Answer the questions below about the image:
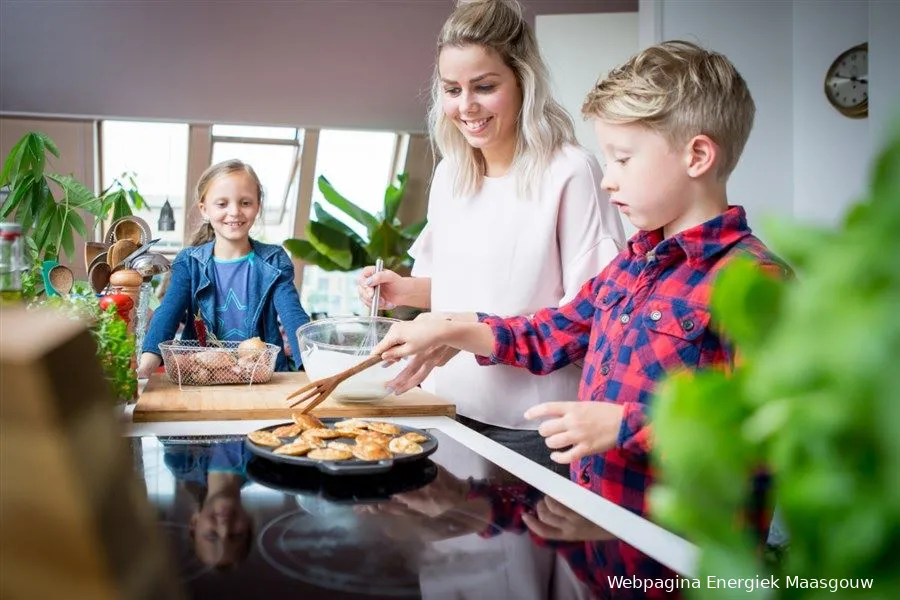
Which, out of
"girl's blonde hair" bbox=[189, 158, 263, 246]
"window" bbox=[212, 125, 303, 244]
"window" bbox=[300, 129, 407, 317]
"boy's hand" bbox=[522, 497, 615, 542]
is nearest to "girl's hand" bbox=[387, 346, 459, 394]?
"boy's hand" bbox=[522, 497, 615, 542]

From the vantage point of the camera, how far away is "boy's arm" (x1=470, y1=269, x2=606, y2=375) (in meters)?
1.48

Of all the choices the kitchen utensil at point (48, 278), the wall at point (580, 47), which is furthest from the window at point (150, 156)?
the kitchen utensil at point (48, 278)

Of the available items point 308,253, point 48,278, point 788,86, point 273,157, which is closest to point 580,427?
point 48,278

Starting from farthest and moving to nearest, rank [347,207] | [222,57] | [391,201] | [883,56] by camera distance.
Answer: [222,57] < [391,201] < [347,207] < [883,56]

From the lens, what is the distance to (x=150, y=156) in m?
9.75

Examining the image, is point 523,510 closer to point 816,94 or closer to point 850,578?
point 850,578

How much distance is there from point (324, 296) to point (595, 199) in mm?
9065

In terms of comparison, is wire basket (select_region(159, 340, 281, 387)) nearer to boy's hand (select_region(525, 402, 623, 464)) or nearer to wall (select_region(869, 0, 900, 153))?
boy's hand (select_region(525, 402, 623, 464))

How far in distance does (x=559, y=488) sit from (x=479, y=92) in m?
1.00

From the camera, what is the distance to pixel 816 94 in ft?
13.5

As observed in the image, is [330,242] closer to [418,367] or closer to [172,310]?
[172,310]

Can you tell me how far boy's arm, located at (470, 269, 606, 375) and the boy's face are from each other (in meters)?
0.23

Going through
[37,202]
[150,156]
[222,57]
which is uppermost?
[222,57]

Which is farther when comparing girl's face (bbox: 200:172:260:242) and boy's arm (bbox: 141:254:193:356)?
girl's face (bbox: 200:172:260:242)
